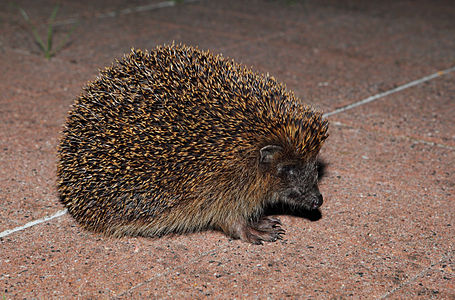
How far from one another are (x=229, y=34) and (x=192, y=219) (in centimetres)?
662

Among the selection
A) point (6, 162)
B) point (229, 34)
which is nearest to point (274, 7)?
point (229, 34)

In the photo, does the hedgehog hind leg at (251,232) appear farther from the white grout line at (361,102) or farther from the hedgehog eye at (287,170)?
the white grout line at (361,102)

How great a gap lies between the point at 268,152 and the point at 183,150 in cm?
71

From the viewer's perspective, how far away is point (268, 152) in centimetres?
495

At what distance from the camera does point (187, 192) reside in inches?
193

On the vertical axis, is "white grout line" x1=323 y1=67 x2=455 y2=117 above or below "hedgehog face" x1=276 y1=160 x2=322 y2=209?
below

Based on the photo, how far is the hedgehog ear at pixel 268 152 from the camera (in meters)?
4.89

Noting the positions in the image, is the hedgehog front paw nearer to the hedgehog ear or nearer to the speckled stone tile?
the hedgehog ear

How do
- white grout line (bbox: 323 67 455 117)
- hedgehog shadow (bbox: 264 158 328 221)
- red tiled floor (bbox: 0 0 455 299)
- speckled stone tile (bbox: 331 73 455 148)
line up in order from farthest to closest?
white grout line (bbox: 323 67 455 117)
speckled stone tile (bbox: 331 73 455 148)
hedgehog shadow (bbox: 264 158 328 221)
red tiled floor (bbox: 0 0 455 299)

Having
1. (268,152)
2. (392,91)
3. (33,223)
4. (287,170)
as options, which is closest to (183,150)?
(268,152)

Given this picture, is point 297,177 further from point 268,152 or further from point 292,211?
point 292,211

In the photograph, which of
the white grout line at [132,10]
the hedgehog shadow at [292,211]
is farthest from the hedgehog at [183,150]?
the white grout line at [132,10]

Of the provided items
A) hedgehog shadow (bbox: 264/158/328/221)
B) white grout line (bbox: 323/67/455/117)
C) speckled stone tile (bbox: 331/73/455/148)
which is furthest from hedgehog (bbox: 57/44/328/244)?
white grout line (bbox: 323/67/455/117)

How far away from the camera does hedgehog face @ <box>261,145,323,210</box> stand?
499cm
